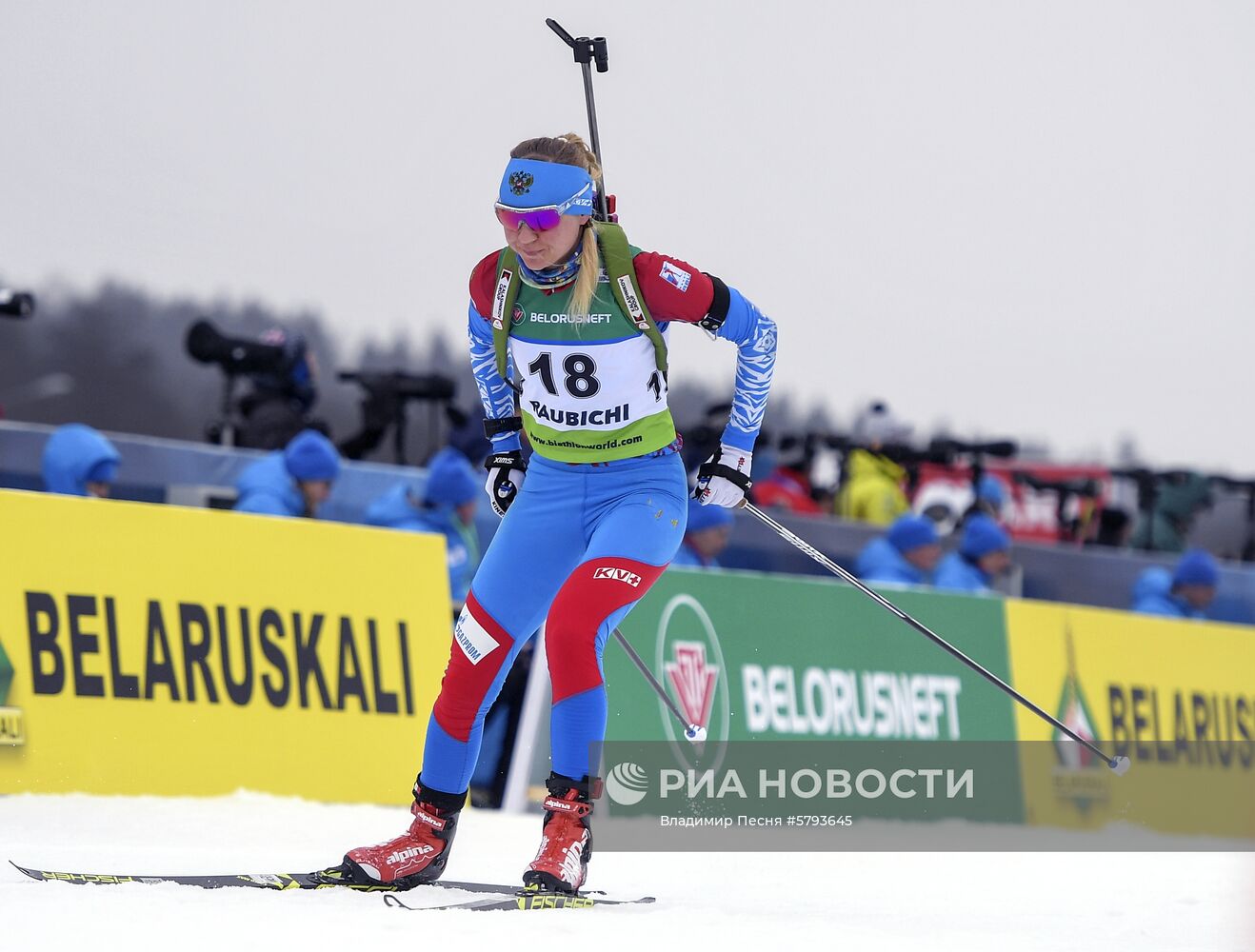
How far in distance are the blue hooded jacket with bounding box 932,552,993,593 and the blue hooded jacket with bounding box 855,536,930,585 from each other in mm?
166

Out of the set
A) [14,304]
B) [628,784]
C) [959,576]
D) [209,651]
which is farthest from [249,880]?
[959,576]

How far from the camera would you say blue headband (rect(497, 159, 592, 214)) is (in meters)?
4.57

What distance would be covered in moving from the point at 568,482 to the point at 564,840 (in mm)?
987

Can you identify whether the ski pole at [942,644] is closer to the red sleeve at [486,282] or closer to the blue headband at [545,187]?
the red sleeve at [486,282]

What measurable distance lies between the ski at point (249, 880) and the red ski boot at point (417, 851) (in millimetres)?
29

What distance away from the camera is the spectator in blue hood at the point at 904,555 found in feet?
33.8

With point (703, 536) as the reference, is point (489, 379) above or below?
above

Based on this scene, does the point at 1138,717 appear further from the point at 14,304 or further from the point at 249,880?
the point at 249,880

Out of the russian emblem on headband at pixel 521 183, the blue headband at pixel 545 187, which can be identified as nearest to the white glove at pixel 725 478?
the blue headband at pixel 545 187

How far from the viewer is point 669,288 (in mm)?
4711

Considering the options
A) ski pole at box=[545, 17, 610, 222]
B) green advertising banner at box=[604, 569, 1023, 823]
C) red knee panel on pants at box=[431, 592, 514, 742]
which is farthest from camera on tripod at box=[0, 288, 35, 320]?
red knee panel on pants at box=[431, 592, 514, 742]

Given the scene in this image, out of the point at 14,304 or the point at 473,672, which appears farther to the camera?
the point at 14,304

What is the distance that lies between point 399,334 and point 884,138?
4650 mm

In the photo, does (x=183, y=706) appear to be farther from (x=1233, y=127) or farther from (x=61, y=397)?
(x=1233, y=127)
